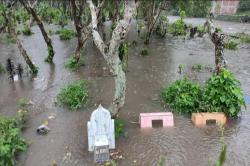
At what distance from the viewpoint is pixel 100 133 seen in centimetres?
760

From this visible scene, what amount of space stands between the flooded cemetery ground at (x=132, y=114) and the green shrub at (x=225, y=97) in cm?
37

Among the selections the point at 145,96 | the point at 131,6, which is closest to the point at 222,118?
the point at 145,96

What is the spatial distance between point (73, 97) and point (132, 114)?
1.81 meters

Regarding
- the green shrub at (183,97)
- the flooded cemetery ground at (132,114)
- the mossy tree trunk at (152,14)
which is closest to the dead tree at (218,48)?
the flooded cemetery ground at (132,114)

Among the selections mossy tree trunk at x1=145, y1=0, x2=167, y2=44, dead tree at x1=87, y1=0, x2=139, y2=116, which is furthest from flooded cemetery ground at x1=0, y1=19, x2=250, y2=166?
mossy tree trunk at x1=145, y1=0, x2=167, y2=44

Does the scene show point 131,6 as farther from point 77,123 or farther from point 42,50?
point 42,50

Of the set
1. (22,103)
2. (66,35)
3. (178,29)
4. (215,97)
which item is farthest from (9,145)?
(178,29)

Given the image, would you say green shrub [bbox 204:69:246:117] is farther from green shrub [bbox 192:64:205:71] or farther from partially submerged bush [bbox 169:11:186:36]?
partially submerged bush [bbox 169:11:186:36]

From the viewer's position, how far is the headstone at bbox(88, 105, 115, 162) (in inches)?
288

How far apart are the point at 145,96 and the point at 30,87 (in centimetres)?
394

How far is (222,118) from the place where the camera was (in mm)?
A: 9156

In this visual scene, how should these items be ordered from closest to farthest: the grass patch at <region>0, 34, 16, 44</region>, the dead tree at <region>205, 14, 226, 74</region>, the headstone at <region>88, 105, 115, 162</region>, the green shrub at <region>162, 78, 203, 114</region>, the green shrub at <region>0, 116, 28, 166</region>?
the green shrub at <region>0, 116, 28, 166</region>
the headstone at <region>88, 105, 115, 162</region>
the green shrub at <region>162, 78, 203, 114</region>
the dead tree at <region>205, 14, 226, 74</region>
the grass patch at <region>0, 34, 16, 44</region>

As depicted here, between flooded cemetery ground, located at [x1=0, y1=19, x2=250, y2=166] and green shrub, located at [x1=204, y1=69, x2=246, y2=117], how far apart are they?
371 millimetres

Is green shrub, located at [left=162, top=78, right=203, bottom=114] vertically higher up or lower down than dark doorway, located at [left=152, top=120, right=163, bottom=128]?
higher up
